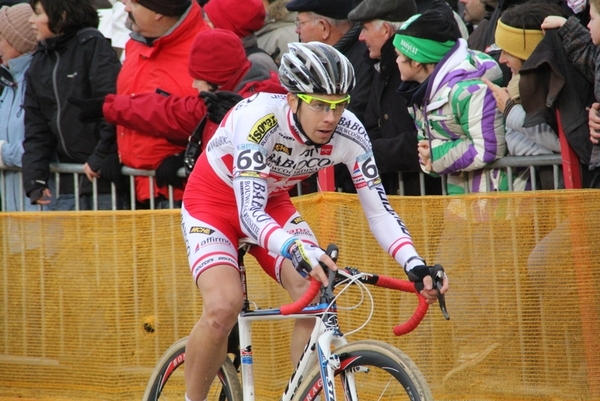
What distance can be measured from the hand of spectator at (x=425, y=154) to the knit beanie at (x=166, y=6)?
7.20 ft

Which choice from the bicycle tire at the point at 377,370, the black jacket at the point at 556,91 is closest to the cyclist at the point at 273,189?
the bicycle tire at the point at 377,370

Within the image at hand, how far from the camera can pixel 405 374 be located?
4656 millimetres

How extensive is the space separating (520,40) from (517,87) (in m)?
0.32

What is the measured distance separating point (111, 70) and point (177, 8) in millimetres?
789

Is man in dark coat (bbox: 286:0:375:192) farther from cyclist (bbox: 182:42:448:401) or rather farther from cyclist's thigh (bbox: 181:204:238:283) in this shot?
cyclist's thigh (bbox: 181:204:238:283)

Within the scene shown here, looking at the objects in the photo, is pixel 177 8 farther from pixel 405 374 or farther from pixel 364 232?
pixel 405 374

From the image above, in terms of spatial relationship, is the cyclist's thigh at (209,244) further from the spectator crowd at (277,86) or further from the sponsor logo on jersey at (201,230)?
the spectator crowd at (277,86)

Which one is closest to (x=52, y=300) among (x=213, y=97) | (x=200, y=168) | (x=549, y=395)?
(x=213, y=97)

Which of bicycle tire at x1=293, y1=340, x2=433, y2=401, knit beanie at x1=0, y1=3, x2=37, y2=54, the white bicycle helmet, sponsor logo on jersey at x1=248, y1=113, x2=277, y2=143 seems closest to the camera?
bicycle tire at x1=293, y1=340, x2=433, y2=401

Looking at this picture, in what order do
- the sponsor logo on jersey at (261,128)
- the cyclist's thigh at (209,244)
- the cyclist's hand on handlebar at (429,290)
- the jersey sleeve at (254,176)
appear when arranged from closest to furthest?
the cyclist's hand on handlebar at (429,290) < the jersey sleeve at (254,176) < the sponsor logo on jersey at (261,128) < the cyclist's thigh at (209,244)

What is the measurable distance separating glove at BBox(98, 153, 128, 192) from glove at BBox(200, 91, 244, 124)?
1.08 metres

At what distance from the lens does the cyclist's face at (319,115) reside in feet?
17.1

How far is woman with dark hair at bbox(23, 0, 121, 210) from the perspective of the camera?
8234 millimetres

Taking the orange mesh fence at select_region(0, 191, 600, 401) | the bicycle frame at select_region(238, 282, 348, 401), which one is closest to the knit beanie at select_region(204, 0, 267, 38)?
the orange mesh fence at select_region(0, 191, 600, 401)
